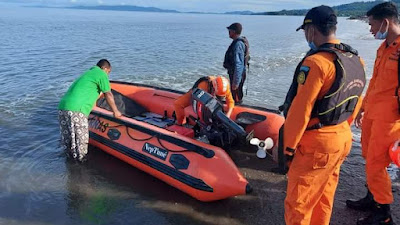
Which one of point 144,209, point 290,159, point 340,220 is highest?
point 290,159

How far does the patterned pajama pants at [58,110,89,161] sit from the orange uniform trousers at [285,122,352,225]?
2716 millimetres

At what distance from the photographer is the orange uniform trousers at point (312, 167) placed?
2.04 m

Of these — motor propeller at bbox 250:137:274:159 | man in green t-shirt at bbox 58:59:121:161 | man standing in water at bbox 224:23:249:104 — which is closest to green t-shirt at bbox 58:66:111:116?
man in green t-shirt at bbox 58:59:121:161

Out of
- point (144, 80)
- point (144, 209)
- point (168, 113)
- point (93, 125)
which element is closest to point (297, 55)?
point (144, 80)

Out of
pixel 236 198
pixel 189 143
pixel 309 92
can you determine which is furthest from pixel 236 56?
pixel 309 92

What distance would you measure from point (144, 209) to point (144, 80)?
6.19 meters

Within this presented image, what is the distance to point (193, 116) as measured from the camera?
A: 4.46 meters

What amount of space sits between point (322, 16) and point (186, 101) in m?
2.61

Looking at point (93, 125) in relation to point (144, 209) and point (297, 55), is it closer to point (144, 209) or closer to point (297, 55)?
point (144, 209)

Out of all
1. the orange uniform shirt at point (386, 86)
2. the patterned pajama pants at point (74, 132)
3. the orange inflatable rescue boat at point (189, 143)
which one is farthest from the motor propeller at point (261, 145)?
the patterned pajama pants at point (74, 132)

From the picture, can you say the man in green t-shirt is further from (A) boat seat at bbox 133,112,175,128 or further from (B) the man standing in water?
(B) the man standing in water

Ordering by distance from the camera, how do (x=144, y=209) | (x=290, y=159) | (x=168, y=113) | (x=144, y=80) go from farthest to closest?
1. (x=144, y=80)
2. (x=168, y=113)
3. (x=144, y=209)
4. (x=290, y=159)

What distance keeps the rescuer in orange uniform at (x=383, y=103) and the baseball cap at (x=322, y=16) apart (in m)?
0.79

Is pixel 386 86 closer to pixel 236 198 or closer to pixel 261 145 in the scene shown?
pixel 261 145
